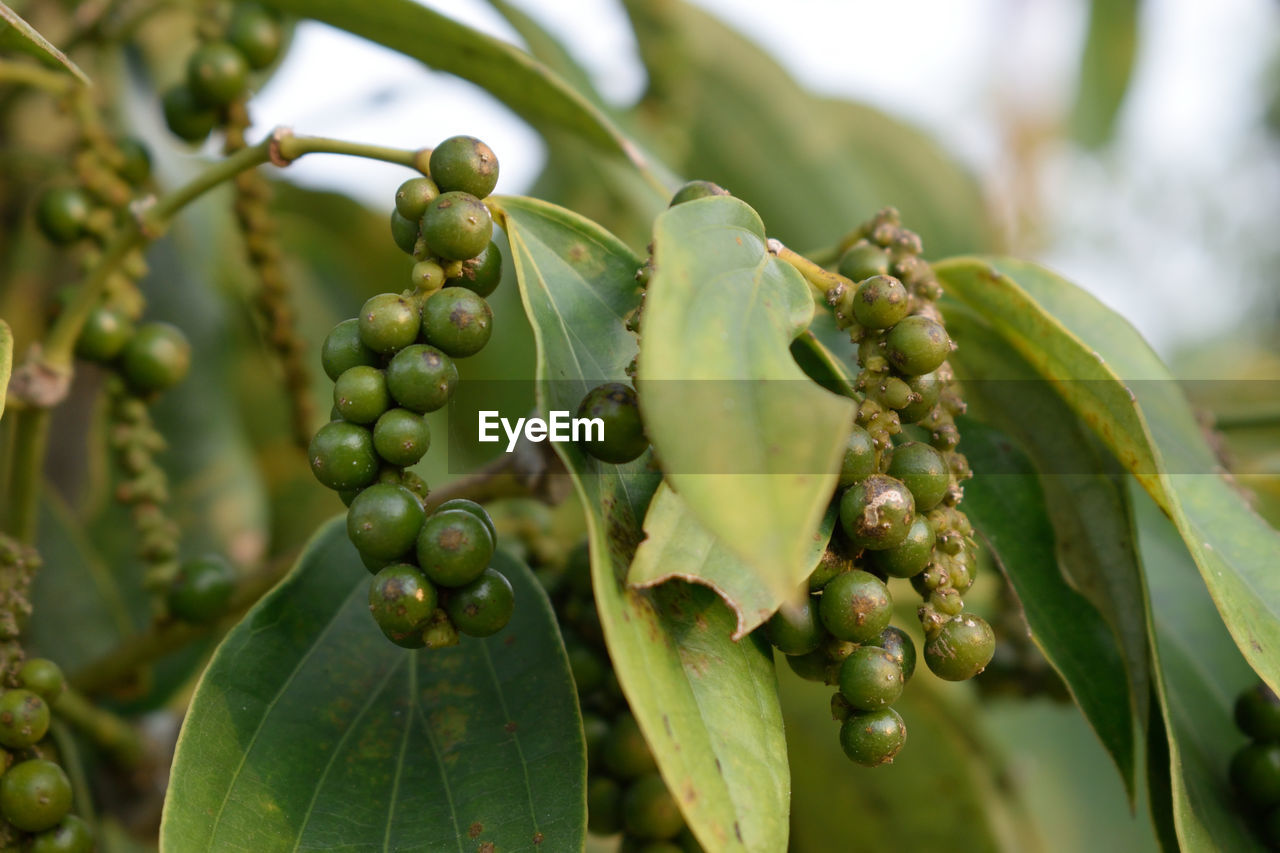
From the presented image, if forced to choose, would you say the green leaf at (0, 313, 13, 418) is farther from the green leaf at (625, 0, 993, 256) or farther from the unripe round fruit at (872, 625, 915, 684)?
the green leaf at (625, 0, 993, 256)

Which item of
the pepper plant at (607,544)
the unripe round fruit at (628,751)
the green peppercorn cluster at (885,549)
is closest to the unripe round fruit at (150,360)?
the pepper plant at (607,544)

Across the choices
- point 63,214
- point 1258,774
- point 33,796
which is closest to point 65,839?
point 33,796

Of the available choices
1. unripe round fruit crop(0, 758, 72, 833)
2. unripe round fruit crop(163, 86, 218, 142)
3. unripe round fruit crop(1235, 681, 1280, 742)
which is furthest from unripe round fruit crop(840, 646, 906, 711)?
unripe round fruit crop(163, 86, 218, 142)

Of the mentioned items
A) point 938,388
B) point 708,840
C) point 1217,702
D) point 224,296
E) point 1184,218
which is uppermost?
point 1184,218

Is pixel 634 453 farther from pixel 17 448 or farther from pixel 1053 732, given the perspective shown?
pixel 1053 732

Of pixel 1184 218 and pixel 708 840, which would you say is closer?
pixel 708 840

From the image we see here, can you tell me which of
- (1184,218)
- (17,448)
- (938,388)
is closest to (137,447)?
(17,448)
